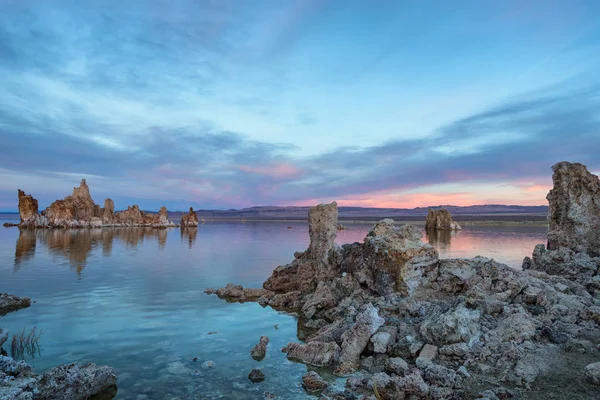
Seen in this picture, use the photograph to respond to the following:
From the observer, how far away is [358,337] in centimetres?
1186

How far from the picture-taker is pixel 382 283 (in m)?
16.8

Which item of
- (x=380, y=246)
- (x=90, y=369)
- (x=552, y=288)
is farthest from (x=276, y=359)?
(x=552, y=288)

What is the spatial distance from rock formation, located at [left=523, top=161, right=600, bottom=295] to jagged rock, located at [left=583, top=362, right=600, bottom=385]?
38.8 feet

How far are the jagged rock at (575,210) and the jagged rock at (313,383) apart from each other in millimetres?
18062

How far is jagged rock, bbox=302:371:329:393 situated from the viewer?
9.74 metres

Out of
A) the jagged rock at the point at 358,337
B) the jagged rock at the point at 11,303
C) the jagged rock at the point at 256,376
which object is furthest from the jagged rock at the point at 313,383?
the jagged rock at the point at 11,303

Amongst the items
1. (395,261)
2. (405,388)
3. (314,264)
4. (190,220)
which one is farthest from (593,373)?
(190,220)

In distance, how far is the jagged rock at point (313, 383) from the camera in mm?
9735

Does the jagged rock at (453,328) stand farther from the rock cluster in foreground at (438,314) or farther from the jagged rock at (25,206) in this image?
the jagged rock at (25,206)

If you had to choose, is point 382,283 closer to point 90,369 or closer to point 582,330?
point 582,330

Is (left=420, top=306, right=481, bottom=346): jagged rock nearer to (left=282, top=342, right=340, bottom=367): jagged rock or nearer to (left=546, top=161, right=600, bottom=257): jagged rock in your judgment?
(left=282, top=342, right=340, bottom=367): jagged rock

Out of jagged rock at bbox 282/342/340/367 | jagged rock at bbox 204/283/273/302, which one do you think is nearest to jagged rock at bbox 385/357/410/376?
jagged rock at bbox 282/342/340/367

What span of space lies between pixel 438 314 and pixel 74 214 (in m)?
117

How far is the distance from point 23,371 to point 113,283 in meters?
16.1
